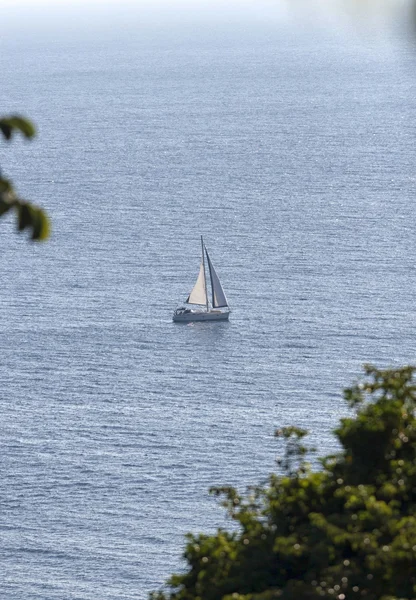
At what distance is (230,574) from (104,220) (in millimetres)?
173384

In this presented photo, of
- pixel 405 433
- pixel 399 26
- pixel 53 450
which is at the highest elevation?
pixel 399 26

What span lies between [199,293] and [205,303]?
1.86m

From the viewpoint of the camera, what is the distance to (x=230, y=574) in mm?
18828

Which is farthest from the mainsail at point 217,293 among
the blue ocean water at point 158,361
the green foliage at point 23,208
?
the green foliage at point 23,208

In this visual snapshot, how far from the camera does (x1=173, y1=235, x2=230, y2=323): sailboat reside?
6093 inches

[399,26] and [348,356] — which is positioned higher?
[399,26]

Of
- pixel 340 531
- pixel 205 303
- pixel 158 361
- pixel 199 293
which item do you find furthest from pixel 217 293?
pixel 340 531

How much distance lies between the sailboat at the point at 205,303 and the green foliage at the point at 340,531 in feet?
434

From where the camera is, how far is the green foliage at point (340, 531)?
53.9 feet

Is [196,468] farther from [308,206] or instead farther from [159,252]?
[308,206]

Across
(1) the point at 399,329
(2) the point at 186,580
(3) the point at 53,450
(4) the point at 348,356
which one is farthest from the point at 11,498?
(2) the point at 186,580

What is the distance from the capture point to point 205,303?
6206 inches

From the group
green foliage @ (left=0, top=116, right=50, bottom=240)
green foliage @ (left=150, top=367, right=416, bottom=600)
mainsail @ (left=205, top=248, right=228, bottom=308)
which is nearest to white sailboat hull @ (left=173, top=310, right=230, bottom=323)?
mainsail @ (left=205, top=248, right=228, bottom=308)

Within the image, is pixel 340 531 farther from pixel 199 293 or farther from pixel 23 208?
pixel 199 293
